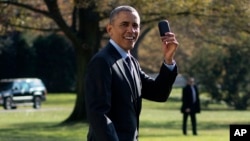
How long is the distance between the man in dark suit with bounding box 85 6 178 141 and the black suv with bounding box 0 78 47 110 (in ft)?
127

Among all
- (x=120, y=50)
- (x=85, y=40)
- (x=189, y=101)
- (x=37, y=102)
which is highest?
(x=120, y=50)

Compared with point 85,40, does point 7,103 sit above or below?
below

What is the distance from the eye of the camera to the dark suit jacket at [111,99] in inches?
226

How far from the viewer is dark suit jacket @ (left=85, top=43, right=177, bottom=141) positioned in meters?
5.75

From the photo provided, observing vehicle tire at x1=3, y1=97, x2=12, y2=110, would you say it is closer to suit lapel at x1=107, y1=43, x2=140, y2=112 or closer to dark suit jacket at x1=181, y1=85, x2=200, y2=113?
dark suit jacket at x1=181, y1=85, x2=200, y2=113

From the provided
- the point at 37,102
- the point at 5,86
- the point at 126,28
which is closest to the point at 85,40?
the point at 5,86

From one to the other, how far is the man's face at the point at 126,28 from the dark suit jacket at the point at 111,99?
114mm

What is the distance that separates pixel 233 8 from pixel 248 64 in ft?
73.0

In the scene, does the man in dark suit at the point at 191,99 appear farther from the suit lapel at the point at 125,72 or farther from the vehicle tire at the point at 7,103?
the vehicle tire at the point at 7,103

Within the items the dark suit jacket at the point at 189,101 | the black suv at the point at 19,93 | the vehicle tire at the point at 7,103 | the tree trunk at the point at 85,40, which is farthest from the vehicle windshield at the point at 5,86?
the dark suit jacket at the point at 189,101

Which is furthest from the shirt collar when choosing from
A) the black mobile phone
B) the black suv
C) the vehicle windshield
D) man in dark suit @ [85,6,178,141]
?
the vehicle windshield

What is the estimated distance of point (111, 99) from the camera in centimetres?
588

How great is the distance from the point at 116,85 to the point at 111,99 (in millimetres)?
122

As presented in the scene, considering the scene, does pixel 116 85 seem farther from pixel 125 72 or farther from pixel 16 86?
pixel 16 86
